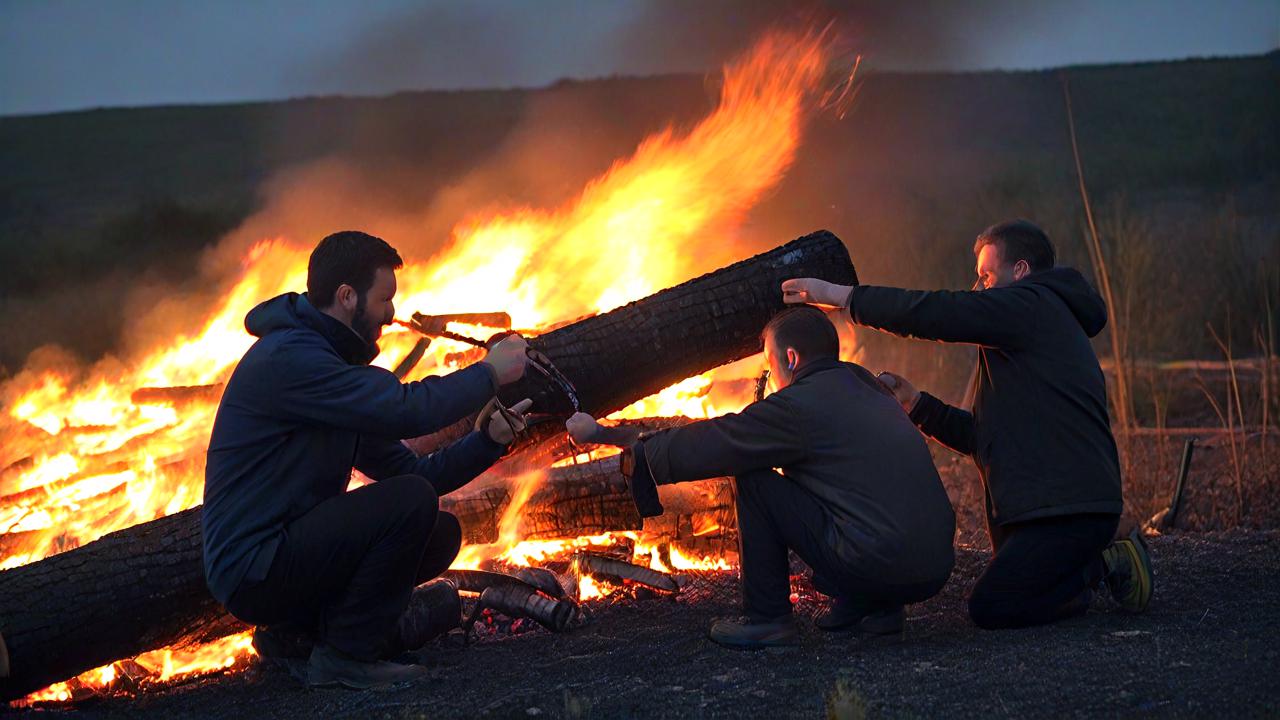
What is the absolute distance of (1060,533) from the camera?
4840 millimetres

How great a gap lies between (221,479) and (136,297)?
15699 mm

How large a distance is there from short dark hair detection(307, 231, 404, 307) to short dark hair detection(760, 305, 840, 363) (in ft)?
5.30

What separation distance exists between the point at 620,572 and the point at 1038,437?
7.34ft

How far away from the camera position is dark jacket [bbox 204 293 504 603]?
14.3 feet

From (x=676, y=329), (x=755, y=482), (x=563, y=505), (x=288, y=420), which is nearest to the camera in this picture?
(x=288, y=420)

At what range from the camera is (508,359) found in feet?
15.7

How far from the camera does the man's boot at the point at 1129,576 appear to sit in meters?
5.00

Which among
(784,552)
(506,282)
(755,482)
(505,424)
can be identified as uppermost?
(506,282)

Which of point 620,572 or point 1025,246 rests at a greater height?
point 1025,246

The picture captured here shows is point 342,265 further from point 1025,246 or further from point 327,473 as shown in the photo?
point 1025,246

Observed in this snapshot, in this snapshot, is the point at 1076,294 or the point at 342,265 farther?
the point at 1076,294

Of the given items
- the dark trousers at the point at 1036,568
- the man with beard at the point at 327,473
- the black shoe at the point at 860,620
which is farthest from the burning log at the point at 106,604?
the dark trousers at the point at 1036,568

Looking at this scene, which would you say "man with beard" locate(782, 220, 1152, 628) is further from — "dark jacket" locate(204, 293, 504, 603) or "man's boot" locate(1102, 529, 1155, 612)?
"dark jacket" locate(204, 293, 504, 603)

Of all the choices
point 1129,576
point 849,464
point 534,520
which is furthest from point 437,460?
point 1129,576
